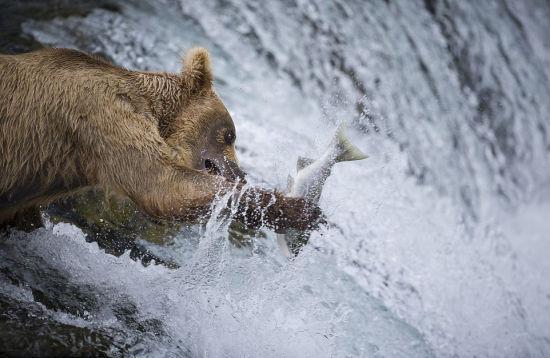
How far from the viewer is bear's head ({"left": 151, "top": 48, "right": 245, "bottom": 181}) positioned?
4.63 metres

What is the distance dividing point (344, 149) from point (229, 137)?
2.96ft

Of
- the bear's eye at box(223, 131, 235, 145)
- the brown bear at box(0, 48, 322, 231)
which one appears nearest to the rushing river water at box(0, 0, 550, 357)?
the brown bear at box(0, 48, 322, 231)

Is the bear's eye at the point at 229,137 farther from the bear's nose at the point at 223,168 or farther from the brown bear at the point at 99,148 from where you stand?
the brown bear at the point at 99,148

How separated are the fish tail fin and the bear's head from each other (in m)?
0.68

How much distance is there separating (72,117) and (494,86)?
6.38 m

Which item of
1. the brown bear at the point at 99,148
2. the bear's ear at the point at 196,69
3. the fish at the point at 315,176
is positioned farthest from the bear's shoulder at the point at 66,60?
the fish at the point at 315,176

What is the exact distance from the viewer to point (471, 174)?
9055 millimetres

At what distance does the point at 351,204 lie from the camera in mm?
7078

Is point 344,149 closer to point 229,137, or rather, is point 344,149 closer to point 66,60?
point 229,137

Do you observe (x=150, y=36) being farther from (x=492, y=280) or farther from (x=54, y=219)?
(x=492, y=280)

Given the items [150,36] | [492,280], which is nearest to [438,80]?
[492,280]

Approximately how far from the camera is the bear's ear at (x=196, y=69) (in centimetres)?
478

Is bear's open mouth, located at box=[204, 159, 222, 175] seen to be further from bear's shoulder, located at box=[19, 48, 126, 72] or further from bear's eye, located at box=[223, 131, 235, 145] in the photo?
bear's shoulder, located at box=[19, 48, 126, 72]

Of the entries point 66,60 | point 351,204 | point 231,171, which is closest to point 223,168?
point 231,171
